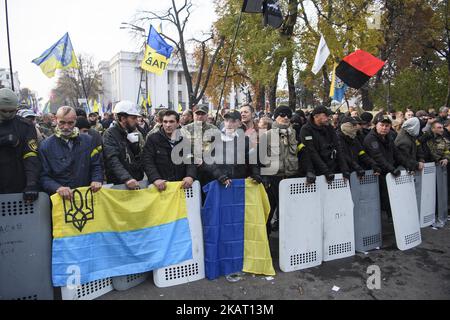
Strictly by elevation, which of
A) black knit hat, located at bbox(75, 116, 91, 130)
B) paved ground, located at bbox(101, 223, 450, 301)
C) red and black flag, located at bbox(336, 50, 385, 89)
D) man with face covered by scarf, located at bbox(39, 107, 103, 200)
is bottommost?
paved ground, located at bbox(101, 223, 450, 301)

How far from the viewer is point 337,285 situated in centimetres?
404

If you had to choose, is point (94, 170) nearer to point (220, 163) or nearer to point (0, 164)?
point (0, 164)

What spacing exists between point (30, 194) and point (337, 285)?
3618mm

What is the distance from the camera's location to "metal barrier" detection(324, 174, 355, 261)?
4.68 meters

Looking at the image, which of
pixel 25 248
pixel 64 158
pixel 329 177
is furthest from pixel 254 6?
pixel 25 248

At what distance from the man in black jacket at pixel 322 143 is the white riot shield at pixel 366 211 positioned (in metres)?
0.35

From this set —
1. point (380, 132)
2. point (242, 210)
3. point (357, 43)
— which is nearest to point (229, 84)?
point (357, 43)

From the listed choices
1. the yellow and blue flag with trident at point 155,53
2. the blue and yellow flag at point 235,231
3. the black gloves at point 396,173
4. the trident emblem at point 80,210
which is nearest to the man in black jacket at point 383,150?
the black gloves at point 396,173

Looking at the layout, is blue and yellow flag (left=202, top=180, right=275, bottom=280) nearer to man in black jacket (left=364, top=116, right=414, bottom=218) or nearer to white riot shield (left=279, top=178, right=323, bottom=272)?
white riot shield (left=279, top=178, right=323, bottom=272)

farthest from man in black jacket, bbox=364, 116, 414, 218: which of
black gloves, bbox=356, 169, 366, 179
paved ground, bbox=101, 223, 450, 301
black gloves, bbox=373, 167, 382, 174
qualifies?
paved ground, bbox=101, 223, 450, 301

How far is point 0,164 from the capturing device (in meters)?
3.59

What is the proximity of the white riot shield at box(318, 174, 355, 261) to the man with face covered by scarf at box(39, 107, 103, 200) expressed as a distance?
3.05 metres

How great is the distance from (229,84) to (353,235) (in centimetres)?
2183
